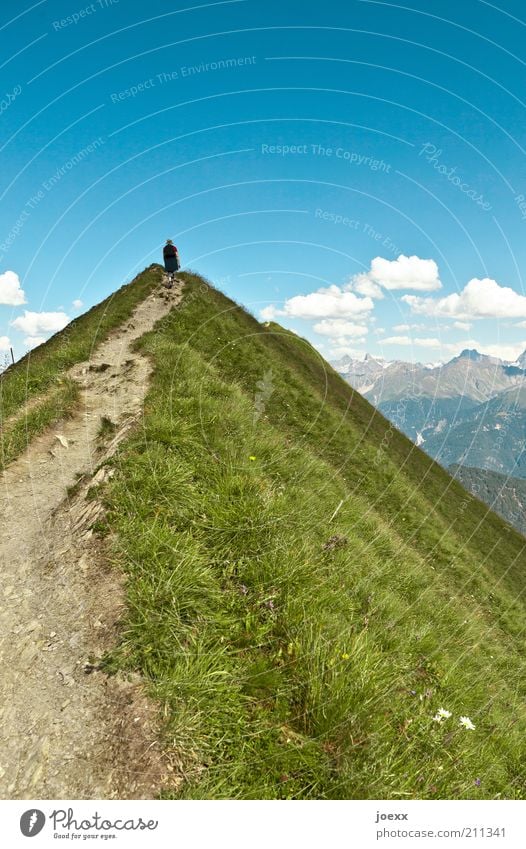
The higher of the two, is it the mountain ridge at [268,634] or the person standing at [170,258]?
the person standing at [170,258]

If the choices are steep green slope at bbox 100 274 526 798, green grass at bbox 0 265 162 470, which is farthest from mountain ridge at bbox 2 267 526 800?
green grass at bbox 0 265 162 470

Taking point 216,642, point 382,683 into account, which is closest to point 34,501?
point 216,642

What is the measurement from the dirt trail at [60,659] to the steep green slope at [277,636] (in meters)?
0.36

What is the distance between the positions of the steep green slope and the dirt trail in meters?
0.36

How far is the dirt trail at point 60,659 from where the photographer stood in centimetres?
390

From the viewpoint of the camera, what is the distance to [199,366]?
14.7 m

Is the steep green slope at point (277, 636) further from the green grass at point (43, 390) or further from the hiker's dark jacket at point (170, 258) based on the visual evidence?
the hiker's dark jacket at point (170, 258)

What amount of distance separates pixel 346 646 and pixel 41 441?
10215mm

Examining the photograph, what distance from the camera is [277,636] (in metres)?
5.04

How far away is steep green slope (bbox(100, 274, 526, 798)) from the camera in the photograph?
3.91m

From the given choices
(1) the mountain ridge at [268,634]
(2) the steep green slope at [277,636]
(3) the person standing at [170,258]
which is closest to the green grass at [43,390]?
(1) the mountain ridge at [268,634]

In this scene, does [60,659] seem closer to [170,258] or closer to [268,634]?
[268,634]
